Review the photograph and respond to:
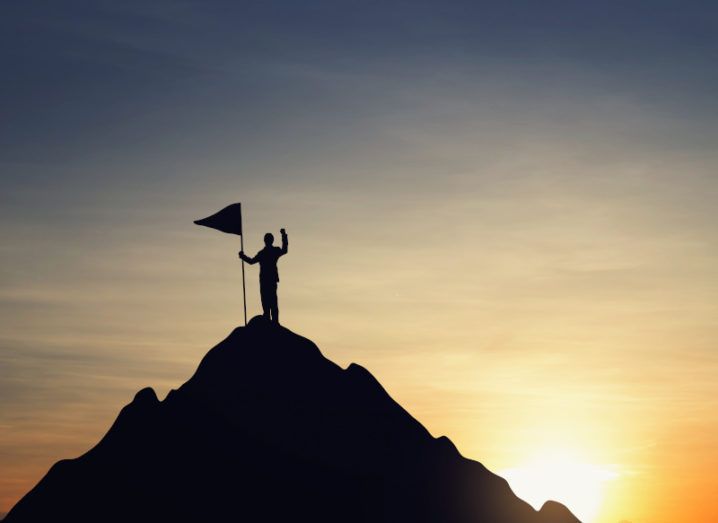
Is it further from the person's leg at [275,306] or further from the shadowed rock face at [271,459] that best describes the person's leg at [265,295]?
the shadowed rock face at [271,459]

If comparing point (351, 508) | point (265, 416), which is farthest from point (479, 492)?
point (265, 416)

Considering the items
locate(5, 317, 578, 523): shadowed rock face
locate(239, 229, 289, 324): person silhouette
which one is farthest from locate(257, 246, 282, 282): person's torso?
locate(5, 317, 578, 523): shadowed rock face

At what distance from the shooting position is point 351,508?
4956 centimetres

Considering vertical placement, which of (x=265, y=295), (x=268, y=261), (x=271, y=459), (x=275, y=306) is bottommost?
(x=271, y=459)

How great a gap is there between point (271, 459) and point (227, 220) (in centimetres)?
979

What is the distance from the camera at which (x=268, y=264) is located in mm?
53000

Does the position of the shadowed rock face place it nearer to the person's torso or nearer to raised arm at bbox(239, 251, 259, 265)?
the person's torso

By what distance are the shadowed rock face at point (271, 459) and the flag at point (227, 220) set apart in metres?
3.86

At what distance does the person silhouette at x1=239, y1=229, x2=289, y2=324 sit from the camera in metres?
52.9

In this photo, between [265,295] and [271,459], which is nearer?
[271,459]

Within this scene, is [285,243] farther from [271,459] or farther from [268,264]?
[271,459]

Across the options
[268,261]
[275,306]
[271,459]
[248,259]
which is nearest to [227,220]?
[248,259]

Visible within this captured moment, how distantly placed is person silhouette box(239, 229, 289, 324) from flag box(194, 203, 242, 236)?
103 centimetres

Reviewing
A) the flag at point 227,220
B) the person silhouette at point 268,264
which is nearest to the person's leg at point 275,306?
the person silhouette at point 268,264
